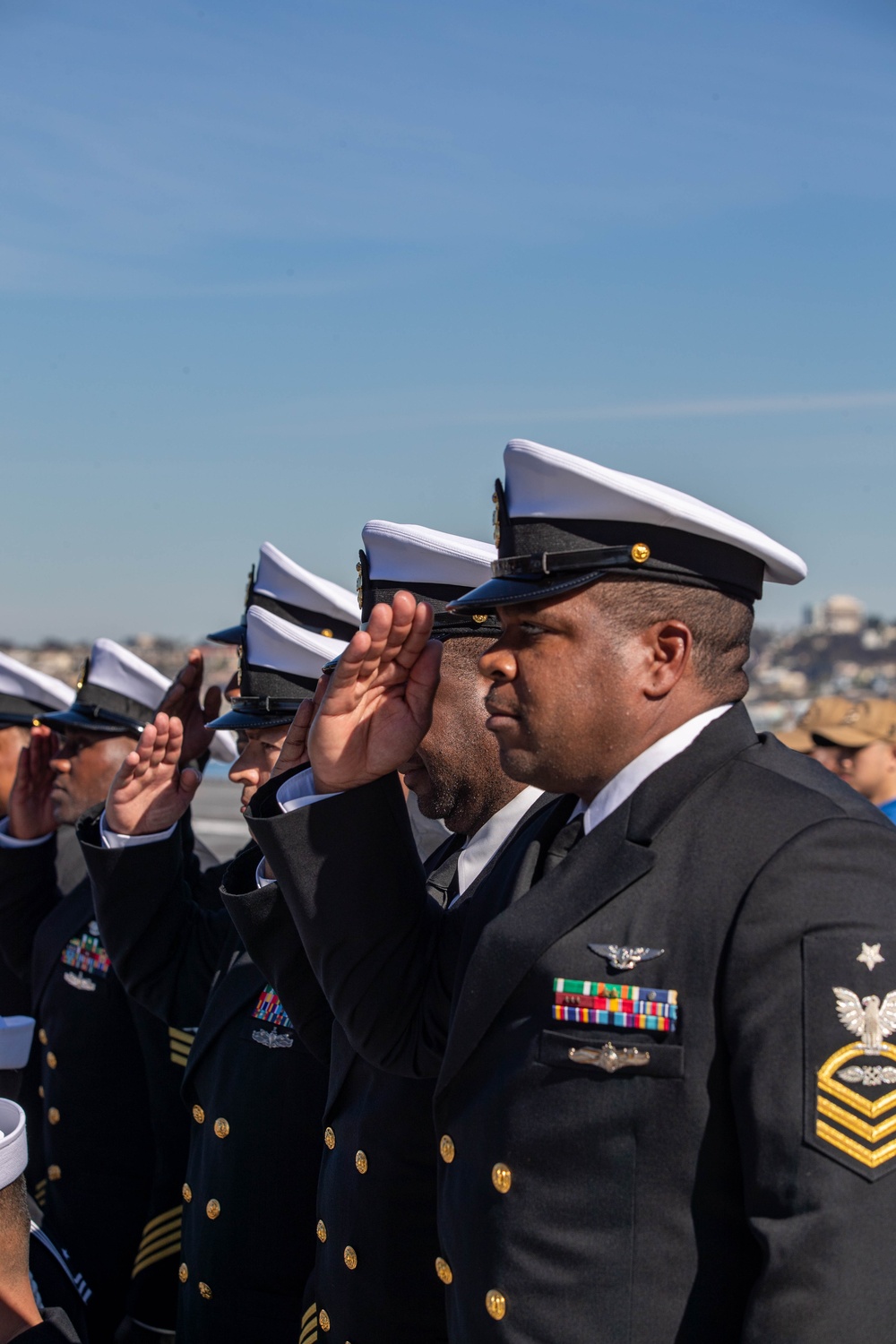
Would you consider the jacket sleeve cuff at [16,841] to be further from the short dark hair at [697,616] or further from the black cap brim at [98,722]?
the short dark hair at [697,616]

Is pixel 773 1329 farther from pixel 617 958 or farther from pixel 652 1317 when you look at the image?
pixel 617 958

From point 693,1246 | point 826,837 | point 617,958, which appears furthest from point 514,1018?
point 826,837

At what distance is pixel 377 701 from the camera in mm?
2727

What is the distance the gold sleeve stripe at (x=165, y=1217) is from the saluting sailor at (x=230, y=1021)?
1.89ft

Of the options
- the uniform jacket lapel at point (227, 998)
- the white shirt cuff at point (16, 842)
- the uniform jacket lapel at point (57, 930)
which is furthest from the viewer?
the white shirt cuff at point (16, 842)

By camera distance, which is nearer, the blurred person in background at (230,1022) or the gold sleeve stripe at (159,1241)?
the blurred person in background at (230,1022)

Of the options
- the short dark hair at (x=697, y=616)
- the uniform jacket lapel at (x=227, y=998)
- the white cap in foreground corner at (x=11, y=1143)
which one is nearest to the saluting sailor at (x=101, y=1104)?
the uniform jacket lapel at (x=227, y=998)

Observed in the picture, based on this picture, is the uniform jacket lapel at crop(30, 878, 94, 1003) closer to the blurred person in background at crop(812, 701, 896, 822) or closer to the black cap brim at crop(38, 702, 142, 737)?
the black cap brim at crop(38, 702, 142, 737)

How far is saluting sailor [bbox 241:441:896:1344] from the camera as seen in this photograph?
1.89m

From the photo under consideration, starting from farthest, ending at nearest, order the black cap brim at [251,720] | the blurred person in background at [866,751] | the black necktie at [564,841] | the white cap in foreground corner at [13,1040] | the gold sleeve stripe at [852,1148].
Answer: the blurred person in background at [866,751] → the black cap brim at [251,720] → the white cap in foreground corner at [13,1040] → the black necktie at [564,841] → the gold sleeve stripe at [852,1148]

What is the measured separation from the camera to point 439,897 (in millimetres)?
3141

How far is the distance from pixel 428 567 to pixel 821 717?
479 cm

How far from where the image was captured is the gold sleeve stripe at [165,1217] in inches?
178

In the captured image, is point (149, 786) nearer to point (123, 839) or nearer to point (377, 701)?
point (123, 839)
